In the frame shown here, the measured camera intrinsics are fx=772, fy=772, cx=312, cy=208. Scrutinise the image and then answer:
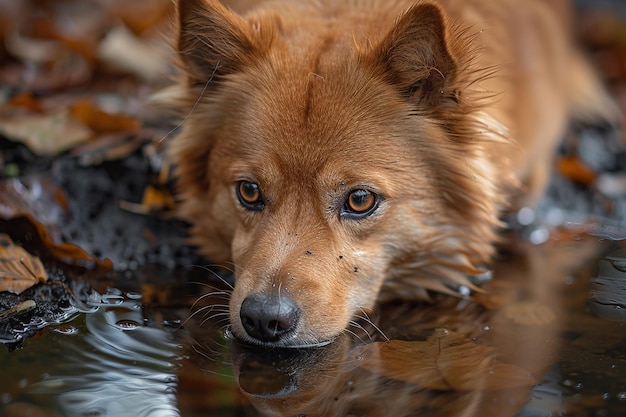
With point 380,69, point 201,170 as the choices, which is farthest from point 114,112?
point 380,69

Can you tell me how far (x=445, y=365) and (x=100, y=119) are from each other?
252 centimetres

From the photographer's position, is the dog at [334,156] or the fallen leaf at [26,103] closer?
the dog at [334,156]

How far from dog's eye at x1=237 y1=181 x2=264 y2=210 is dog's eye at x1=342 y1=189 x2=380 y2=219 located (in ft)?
1.23

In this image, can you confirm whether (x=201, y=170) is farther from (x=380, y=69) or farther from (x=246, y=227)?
(x=380, y=69)

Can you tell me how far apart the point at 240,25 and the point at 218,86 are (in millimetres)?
346

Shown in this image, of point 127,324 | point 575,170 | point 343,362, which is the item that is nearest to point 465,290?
point 343,362

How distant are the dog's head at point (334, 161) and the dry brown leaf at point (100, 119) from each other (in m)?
0.93

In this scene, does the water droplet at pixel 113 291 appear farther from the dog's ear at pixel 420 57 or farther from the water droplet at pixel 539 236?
the water droplet at pixel 539 236

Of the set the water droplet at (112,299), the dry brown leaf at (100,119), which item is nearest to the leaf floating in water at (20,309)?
the water droplet at (112,299)

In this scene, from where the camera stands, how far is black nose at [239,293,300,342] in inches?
109

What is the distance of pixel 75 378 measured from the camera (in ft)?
8.27

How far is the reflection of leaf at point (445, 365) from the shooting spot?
2576 millimetres

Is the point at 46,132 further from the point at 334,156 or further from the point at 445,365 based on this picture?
the point at 445,365

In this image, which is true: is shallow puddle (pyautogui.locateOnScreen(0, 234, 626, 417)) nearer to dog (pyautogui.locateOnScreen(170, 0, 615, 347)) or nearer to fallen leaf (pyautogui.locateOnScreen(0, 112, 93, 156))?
dog (pyautogui.locateOnScreen(170, 0, 615, 347))
